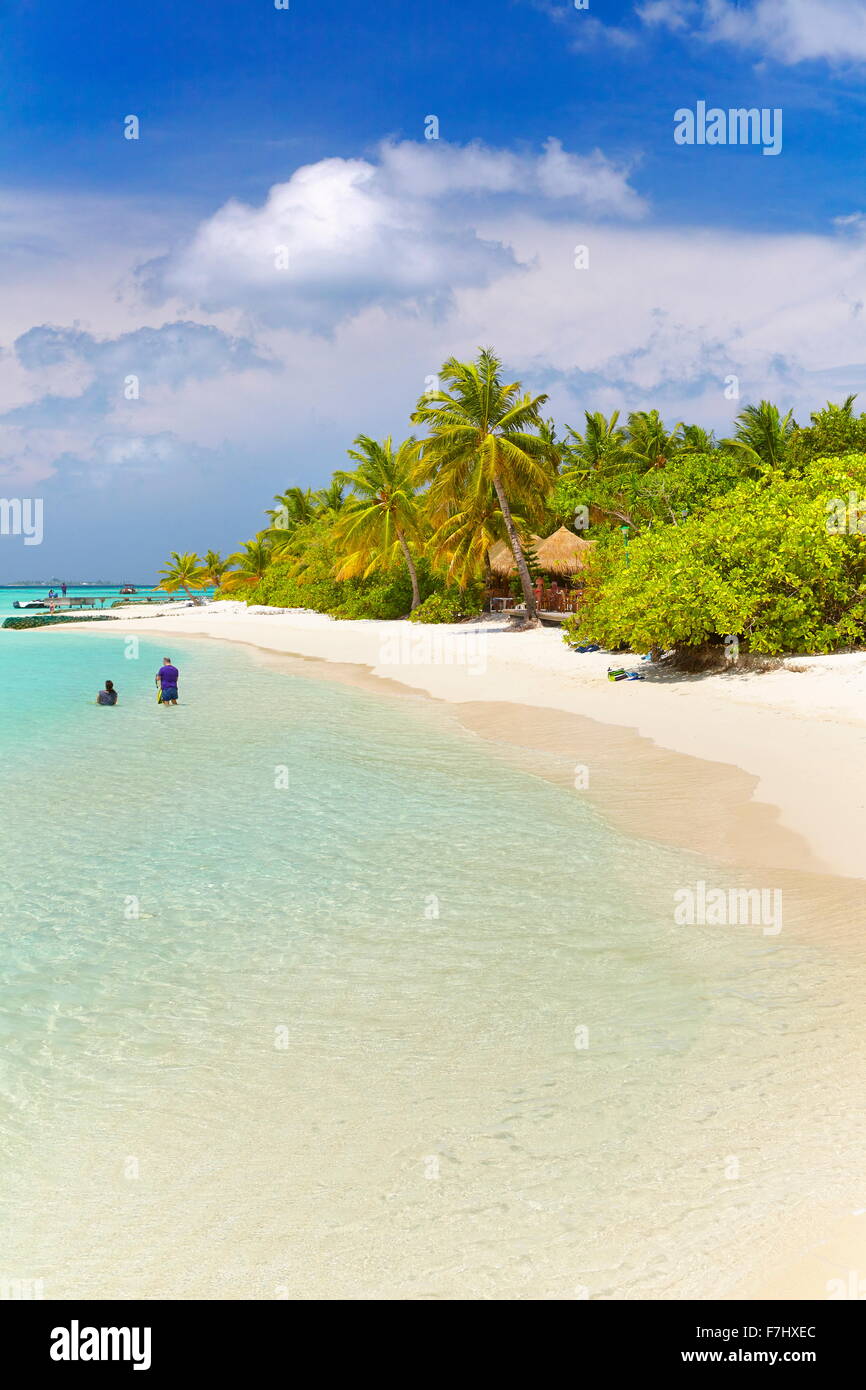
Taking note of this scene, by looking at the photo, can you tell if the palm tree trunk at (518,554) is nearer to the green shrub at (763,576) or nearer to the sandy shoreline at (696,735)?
the sandy shoreline at (696,735)

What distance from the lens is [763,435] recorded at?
5434 centimetres

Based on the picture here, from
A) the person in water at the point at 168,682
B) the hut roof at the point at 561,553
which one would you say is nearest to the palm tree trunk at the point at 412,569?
the hut roof at the point at 561,553

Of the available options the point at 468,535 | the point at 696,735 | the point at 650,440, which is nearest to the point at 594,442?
the point at 650,440

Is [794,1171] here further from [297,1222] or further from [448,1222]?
[297,1222]

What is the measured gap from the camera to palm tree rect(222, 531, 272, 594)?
83.2 meters

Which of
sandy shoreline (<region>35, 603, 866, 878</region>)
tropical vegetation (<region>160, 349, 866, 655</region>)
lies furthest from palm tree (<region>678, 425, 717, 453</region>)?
sandy shoreline (<region>35, 603, 866, 878</region>)

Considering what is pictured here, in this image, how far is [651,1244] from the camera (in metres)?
4.06

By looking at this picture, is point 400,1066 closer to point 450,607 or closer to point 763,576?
point 763,576

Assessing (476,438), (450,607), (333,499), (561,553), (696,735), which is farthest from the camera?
(333,499)

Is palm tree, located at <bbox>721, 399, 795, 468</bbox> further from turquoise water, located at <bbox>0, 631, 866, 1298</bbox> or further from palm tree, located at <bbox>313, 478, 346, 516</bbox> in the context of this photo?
turquoise water, located at <bbox>0, 631, 866, 1298</bbox>

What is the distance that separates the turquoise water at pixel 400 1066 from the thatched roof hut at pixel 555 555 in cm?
3304

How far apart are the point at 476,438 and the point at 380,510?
1072 centimetres

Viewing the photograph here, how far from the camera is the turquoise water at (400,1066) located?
13.6 ft

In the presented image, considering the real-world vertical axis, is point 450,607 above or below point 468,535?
below
